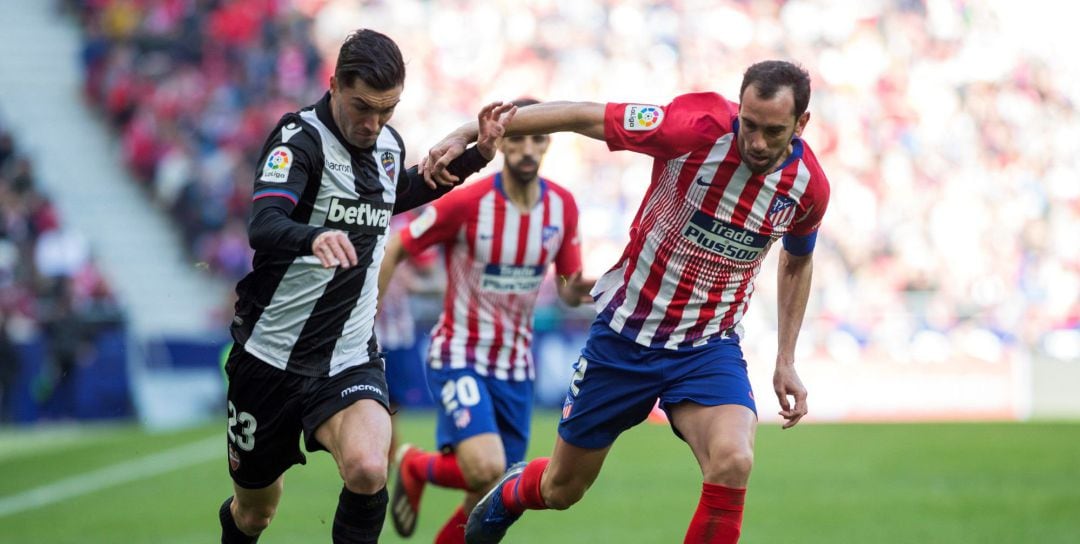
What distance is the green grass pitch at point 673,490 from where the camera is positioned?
30.8ft

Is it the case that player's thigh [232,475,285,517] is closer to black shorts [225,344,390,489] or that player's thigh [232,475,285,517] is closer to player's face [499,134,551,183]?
black shorts [225,344,390,489]

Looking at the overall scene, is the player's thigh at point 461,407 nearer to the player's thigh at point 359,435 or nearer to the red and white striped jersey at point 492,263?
the red and white striped jersey at point 492,263

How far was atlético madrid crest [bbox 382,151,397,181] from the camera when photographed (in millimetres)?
5883

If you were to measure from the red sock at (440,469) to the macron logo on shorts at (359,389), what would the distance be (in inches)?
74.9

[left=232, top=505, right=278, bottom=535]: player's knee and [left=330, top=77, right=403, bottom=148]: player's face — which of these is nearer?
[left=330, top=77, right=403, bottom=148]: player's face

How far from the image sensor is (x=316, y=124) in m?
5.69

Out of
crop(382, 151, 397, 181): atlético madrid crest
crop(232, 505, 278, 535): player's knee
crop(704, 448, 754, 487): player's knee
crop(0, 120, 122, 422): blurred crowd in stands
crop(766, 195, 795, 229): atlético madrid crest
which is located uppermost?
crop(382, 151, 397, 181): atlético madrid crest

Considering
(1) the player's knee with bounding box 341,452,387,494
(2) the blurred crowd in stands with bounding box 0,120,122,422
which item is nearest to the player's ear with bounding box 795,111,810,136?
(1) the player's knee with bounding box 341,452,387,494

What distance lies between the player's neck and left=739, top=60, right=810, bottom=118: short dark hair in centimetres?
254

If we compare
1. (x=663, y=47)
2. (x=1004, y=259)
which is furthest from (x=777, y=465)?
(x=663, y=47)

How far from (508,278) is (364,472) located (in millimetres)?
2590

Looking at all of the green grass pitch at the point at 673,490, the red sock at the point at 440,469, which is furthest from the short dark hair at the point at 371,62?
the green grass pitch at the point at 673,490

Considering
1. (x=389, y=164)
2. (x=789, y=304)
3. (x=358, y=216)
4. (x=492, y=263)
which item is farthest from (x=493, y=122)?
(x=492, y=263)

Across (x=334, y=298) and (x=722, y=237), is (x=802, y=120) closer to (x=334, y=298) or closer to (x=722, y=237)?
(x=722, y=237)
